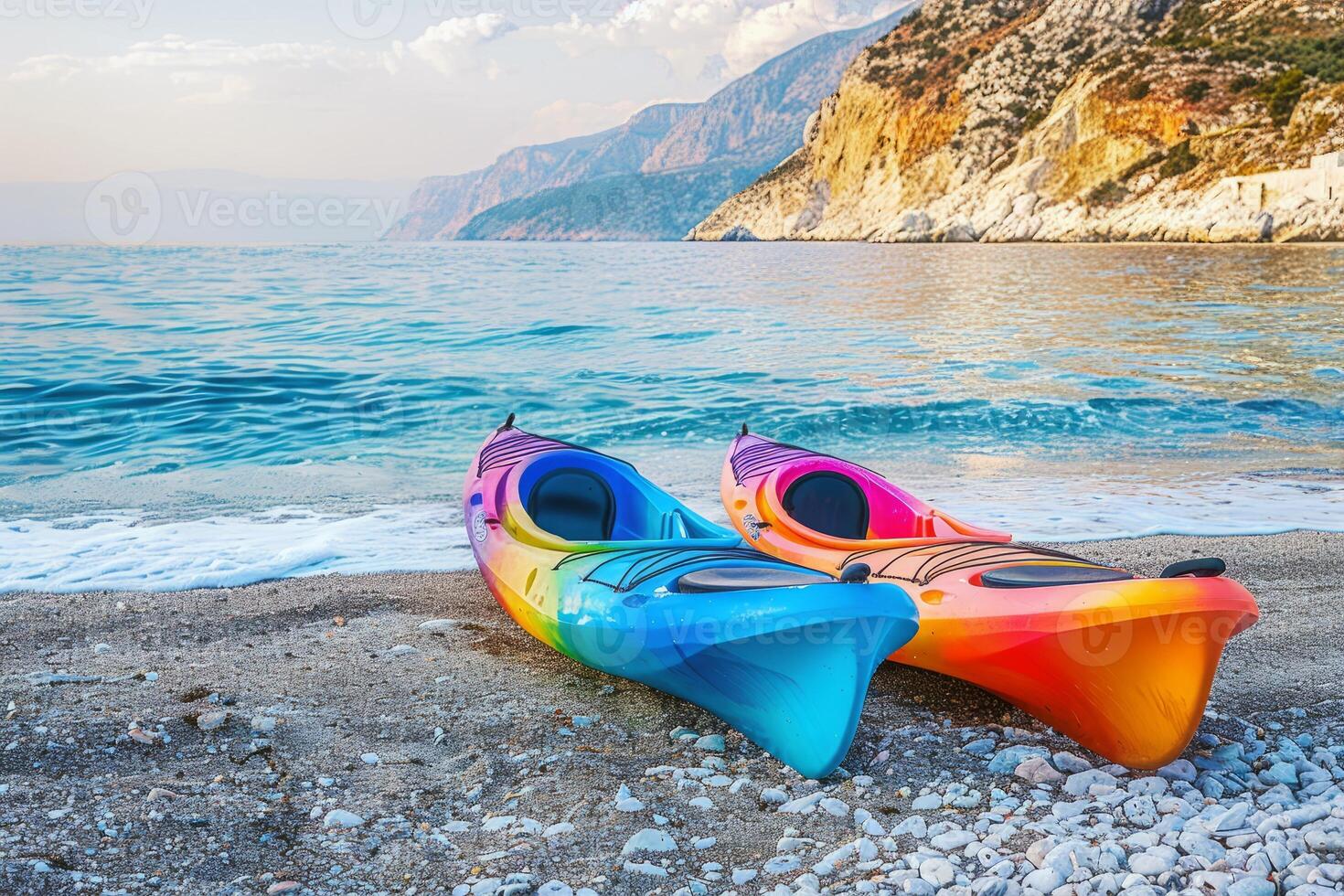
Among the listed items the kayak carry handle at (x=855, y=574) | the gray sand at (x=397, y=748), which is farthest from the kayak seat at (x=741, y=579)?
the gray sand at (x=397, y=748)

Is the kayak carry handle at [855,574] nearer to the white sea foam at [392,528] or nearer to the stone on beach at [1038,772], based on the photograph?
the stone on beach at [1038,772]

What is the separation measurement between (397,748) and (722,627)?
4.20 feet

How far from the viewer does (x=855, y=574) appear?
307cm

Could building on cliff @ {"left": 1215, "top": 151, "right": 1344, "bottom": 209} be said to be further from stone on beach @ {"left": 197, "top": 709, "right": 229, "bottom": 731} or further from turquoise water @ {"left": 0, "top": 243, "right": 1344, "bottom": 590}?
stone on beach @ {"left": 197, "top": 709, "right": 229, "bottom": 731}

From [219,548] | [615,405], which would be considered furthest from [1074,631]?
[615,405]

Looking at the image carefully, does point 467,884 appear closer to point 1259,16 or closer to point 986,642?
point 986,642

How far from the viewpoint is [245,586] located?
5.72m

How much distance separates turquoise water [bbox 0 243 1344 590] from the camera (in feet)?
24.2

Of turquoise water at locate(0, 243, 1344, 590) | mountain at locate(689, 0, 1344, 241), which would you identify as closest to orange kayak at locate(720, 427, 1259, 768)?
turquoise water at locate(0, 243, 1344, 590)

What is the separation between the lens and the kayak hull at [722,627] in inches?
123

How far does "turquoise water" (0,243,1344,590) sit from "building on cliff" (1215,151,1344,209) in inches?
910

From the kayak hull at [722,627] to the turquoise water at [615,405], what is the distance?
2.13 meters

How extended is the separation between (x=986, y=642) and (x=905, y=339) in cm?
1711

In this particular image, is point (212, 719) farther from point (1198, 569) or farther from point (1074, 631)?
point (1198, 569)
